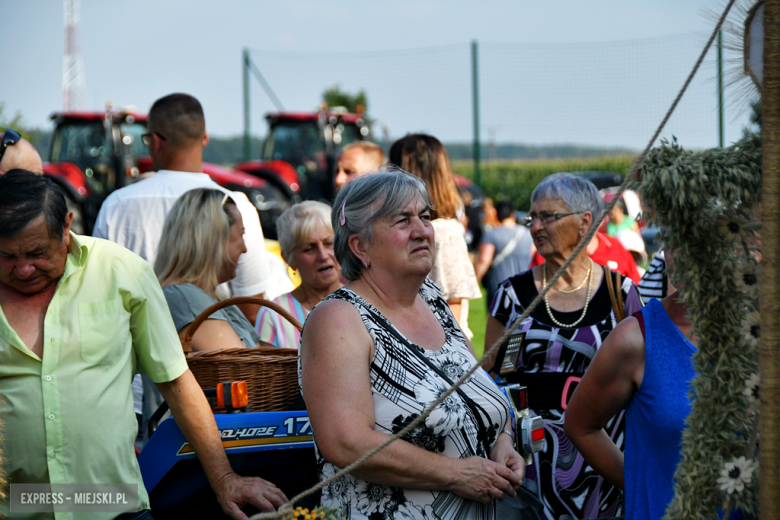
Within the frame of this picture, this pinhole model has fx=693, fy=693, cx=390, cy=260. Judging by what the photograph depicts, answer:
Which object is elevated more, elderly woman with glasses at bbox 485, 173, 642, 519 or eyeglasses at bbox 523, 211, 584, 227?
eyeglasses at bbox 523, 211, 584, 227

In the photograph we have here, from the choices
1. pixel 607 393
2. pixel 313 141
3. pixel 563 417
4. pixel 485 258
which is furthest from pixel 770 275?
pixel 313 141

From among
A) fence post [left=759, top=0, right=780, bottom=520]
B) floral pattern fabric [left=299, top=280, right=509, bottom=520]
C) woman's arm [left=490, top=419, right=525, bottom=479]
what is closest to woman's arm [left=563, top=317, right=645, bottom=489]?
woman's arm [left=490, top=419, right=525, bottom=479]

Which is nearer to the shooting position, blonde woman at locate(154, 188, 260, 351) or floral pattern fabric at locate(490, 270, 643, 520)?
floral pattern fabric at locate(490, 270, 643, 520)

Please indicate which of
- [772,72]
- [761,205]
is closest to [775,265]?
[761,205]

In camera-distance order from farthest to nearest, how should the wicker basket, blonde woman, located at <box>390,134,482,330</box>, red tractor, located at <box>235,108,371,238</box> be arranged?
red tractor, located at <box>235,108,371,238</box> < blonde woman, located at <box>390,134,482,330</box> < the wicker basket

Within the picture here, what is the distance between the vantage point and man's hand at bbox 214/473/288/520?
78.4 inches

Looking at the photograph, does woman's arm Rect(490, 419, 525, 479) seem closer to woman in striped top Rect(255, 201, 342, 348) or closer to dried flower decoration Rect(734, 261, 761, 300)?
dried flower decoration Rect(734, 261, 761, 300)

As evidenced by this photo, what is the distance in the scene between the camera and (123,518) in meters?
1.89

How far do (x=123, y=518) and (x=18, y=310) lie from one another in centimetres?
64

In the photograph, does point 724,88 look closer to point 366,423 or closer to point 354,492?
point 366,423

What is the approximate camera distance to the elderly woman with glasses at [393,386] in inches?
68.7

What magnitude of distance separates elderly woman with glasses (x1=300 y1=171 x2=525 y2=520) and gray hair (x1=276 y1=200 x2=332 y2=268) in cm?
115

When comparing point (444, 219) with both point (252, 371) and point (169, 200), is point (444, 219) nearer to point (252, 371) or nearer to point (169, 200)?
point (169, 200)

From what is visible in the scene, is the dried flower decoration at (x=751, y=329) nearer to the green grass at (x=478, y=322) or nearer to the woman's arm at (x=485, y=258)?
the woman's arm at (x=485, y=258)
